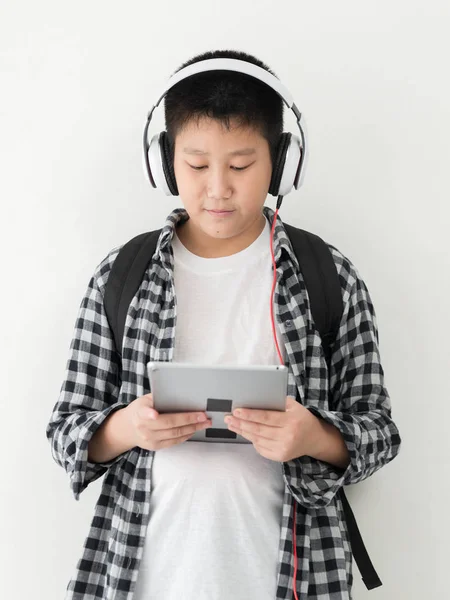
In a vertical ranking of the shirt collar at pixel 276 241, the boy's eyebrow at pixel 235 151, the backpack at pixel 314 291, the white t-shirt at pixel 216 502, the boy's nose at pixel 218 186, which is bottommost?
the white t-shirt at pixel 216 502

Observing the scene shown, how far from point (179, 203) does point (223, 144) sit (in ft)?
1.56

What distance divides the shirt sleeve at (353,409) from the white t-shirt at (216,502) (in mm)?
73

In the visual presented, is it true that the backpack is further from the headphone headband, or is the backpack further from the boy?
the headphone headband

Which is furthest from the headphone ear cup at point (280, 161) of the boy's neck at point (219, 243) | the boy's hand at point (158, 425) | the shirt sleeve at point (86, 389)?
the boy's hand at point (158, 425)

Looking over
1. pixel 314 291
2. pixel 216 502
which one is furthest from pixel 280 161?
pixel 216 502

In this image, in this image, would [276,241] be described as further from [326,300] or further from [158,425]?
[158,425]

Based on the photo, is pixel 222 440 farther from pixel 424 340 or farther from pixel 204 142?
pixel 424 340

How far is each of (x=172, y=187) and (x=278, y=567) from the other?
0.68m

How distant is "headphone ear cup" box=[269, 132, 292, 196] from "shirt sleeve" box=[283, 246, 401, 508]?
0.59 feet

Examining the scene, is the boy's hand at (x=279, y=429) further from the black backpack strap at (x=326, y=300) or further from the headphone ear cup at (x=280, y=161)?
the headphone ear cup at (x=280, y=161)

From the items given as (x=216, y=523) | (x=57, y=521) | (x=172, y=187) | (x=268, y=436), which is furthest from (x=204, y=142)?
(x=57, y=521)

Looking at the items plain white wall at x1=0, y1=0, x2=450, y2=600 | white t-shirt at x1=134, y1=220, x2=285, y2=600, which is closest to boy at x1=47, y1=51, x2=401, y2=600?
white t-shirt at x1=134, y1=220, x2=285, y2=600

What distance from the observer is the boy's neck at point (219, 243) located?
139 centimetres

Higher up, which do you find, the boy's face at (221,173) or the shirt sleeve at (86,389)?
the boy's face at (221,173)
